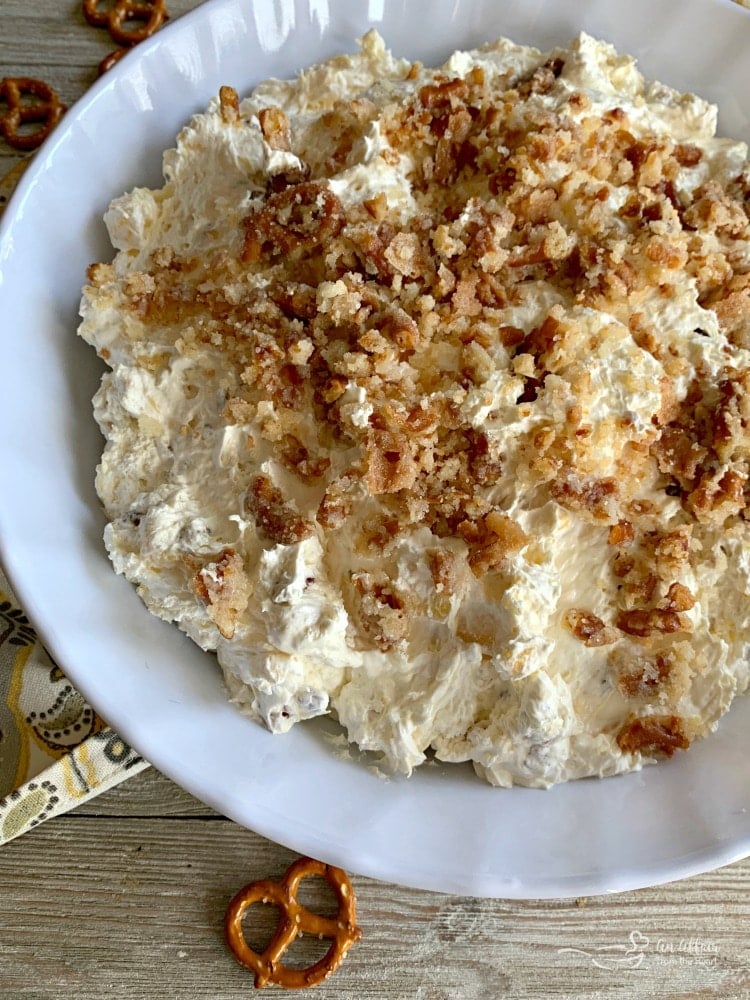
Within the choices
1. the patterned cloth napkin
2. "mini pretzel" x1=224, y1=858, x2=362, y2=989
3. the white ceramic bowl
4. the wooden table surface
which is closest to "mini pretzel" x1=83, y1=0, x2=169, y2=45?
the white ceramic bowl

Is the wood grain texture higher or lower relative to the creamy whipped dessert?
lower

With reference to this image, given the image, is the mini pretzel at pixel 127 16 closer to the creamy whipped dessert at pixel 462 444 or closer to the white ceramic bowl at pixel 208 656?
the white ceramic bowl at pixel 208 656

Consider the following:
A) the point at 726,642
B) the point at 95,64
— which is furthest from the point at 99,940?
the point at 95,64

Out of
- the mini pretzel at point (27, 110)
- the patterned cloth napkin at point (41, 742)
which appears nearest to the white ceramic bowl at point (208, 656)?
the patterned cloth napkin at point (41, 742)

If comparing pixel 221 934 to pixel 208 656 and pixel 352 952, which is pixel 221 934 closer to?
pixel 352 952

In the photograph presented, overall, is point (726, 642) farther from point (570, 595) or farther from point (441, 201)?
point (441, 201)

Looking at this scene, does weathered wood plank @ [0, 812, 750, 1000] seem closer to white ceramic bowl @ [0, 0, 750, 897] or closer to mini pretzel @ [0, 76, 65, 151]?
white ceramic bowl @ [0, 0, 750, 897]

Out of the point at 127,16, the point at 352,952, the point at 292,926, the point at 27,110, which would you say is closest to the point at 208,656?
the point at 292,926
